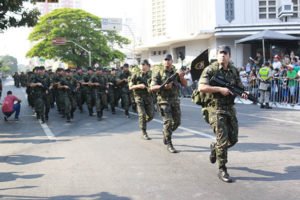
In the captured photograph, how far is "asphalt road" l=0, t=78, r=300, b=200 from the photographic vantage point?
5254 millimetres

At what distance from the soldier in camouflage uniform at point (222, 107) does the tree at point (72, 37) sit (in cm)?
4817

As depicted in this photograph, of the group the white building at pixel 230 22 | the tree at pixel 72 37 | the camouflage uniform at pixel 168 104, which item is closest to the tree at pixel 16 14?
the camouflage uniform at pixel 168 104

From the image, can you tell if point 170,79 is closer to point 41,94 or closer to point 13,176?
point 13,176

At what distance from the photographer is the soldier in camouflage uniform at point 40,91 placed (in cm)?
1279

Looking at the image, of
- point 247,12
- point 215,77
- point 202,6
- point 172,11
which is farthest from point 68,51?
point 215,77

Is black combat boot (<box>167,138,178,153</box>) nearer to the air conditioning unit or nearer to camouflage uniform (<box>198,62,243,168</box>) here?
camouflage uniform (<box>198,62,243,168</box>)

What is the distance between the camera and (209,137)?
9.21 meters

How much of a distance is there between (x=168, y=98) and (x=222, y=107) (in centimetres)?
224

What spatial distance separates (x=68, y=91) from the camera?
13828 mm

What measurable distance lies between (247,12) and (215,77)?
85.5 feet

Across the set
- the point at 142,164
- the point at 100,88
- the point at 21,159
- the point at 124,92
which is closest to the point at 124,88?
the point at 124,92

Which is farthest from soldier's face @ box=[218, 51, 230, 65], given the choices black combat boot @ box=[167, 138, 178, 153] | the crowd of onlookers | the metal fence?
the metal fence

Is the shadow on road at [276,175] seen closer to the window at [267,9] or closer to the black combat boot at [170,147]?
the black combat boot at [170,147]

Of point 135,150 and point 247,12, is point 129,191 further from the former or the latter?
point 247,12
